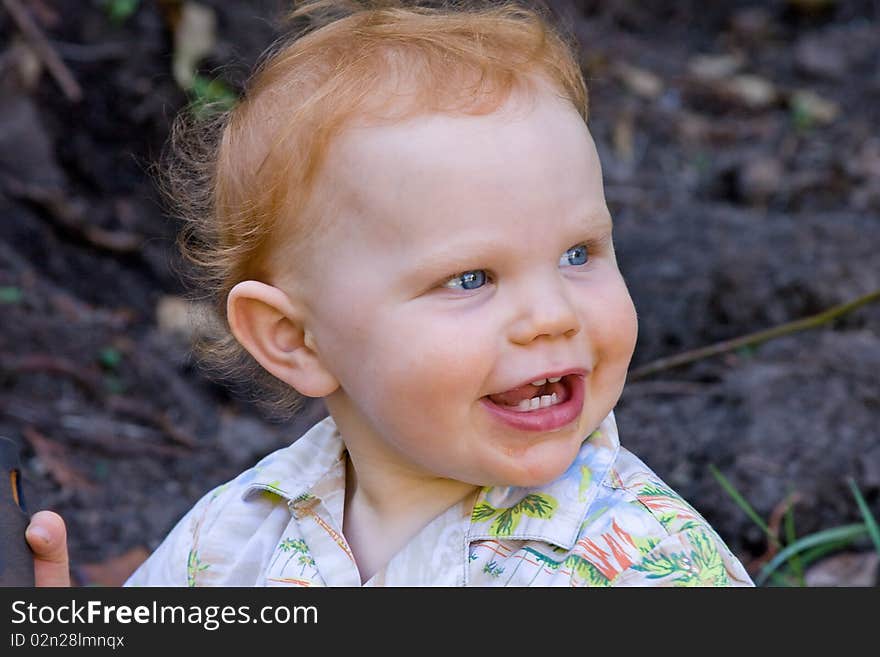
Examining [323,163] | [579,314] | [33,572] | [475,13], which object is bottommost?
[33,572]

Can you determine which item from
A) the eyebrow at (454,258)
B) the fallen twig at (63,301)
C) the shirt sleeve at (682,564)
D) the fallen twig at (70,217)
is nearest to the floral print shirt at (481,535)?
the shirt sleeve at (682,564)

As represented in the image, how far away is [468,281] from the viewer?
166cm

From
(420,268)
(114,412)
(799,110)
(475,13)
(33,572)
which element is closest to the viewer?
(420,268)

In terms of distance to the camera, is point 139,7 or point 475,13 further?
point 139,7

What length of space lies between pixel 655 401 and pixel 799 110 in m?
2.27

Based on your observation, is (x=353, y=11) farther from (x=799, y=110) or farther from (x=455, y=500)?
(x=799, y=110)

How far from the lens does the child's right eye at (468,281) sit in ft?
5.45

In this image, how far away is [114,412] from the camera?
11.2 ft

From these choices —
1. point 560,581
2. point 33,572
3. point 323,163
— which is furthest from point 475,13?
point 33,572

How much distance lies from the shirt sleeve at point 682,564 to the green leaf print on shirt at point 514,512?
0.16 m

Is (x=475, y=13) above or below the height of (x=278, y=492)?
above

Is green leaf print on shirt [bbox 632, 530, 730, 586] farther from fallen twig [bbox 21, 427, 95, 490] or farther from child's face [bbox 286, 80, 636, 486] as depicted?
fallen twig [bbox 21, 427, 95, 490]

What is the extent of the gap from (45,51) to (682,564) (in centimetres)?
328

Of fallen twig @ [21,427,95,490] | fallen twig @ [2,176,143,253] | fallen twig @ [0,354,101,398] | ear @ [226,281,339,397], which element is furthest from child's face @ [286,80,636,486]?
fallen twig @ [2,176,143,253]
